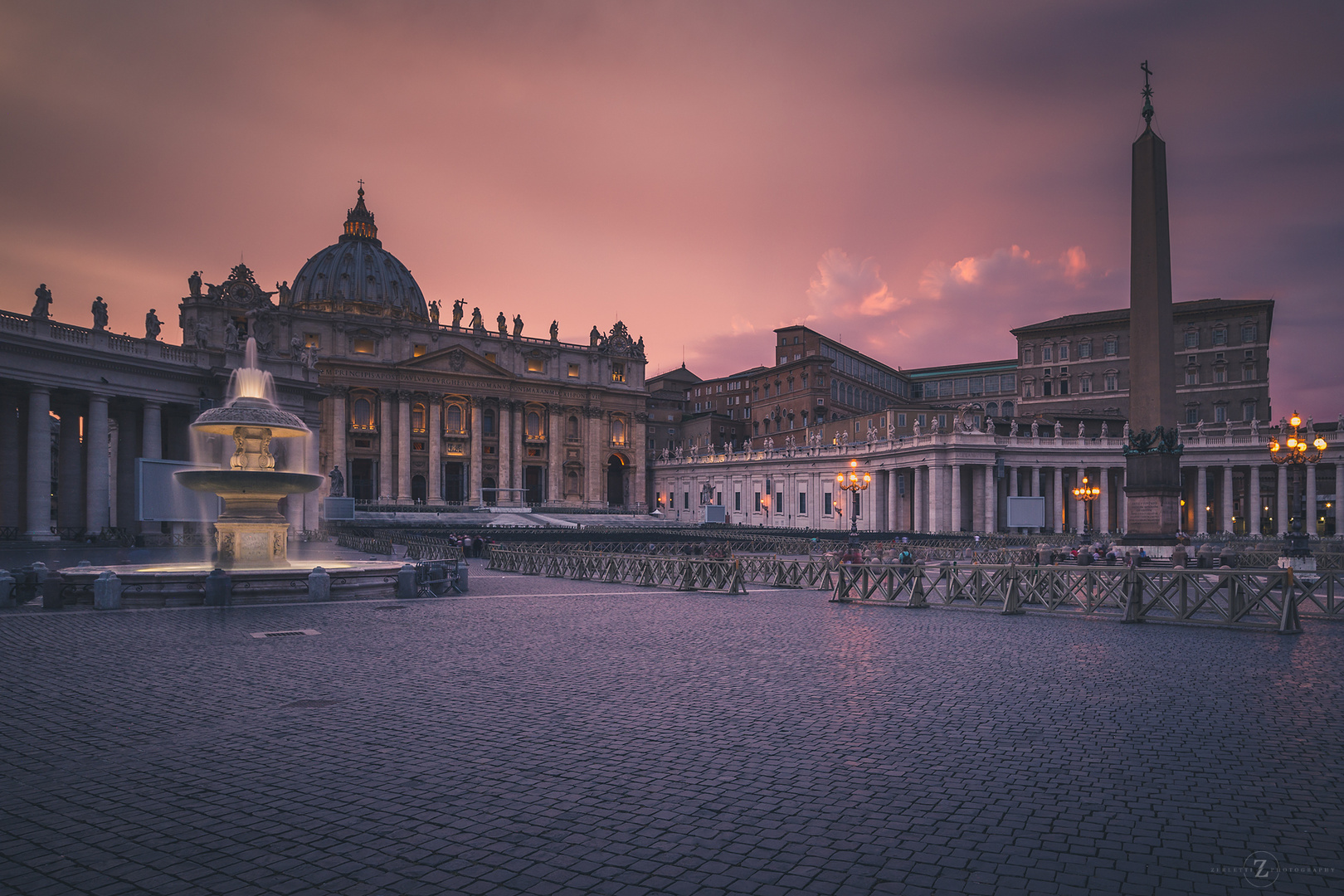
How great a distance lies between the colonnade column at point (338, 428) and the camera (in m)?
80.1

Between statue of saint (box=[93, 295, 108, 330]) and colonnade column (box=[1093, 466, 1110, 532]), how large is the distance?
6128 cm

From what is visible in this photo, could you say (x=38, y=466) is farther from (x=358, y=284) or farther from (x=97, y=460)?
(x=358, y=284)

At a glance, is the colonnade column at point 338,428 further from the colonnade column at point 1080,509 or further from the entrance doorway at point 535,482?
the colonnade column at point 1080,509

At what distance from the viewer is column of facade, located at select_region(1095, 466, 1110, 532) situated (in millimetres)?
58875

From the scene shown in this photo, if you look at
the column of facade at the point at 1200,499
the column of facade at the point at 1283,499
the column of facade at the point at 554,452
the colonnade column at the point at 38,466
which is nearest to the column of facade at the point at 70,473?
the colonnade column at the point at 38,466

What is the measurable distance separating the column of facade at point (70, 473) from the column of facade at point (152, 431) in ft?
8.59

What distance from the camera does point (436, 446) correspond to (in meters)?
84.6

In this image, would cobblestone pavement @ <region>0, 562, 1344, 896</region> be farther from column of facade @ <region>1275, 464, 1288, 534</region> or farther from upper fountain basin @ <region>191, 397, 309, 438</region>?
column of facade @ <region>1275, 464, 1288, 534</region>

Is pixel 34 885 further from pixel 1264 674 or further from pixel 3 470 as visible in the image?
pixel 3 470

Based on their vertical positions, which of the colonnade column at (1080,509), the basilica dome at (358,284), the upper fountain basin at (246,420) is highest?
the basilica dome at (358,284)

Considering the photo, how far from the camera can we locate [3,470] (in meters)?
34.5

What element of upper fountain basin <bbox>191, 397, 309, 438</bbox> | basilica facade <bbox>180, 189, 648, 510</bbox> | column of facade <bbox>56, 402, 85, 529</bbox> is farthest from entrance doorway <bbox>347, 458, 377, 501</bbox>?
upper fountain basin <bbox>191, 397, 309, 438</bbox>

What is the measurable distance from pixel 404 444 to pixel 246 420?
66081 mm

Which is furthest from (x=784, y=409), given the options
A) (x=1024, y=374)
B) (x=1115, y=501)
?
(x=1115, y=501)
